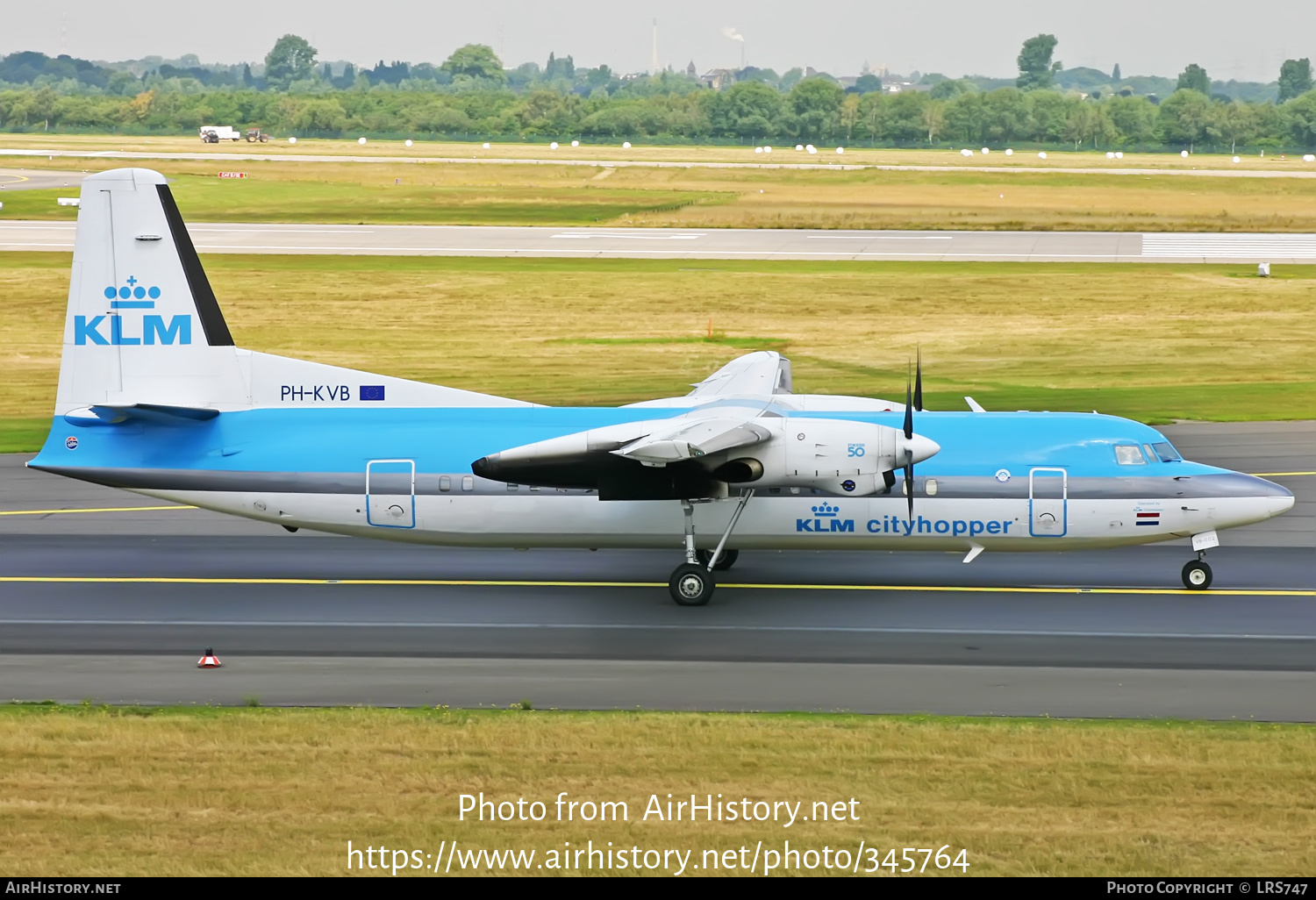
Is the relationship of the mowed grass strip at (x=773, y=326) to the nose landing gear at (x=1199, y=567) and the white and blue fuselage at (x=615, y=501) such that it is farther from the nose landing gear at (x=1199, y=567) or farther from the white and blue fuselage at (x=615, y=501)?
the white and blue fuselage at (x=615, y=501)

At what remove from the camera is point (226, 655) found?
69.8 ft

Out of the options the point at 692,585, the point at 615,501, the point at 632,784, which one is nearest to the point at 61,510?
the point at 615,501

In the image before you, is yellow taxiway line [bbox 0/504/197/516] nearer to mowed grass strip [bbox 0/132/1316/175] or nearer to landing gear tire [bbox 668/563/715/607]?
landing gear tire [bbox 668/563/715/607]

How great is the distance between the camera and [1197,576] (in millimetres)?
24703

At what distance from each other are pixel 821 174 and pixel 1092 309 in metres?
70.4

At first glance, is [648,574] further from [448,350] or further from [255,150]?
[255,150]

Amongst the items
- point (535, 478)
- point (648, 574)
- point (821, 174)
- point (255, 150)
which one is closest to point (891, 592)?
point (648, 574)

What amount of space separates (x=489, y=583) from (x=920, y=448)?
8.15 meters

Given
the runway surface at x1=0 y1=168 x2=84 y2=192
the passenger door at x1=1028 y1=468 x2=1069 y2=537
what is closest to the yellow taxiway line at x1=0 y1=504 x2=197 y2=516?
the passenger door at x1=1028 y1=468 x2=1069 y2=537

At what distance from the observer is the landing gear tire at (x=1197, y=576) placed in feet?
81.0

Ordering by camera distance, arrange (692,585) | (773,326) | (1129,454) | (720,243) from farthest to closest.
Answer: (720,243), (773,326), (1129,454), (692,585)

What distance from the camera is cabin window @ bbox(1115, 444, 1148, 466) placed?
24.3 m

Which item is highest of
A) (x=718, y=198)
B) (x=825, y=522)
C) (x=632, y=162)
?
(x=632, y=162)

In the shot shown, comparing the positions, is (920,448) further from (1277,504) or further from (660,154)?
(660,154)
